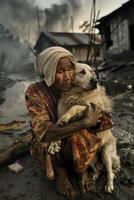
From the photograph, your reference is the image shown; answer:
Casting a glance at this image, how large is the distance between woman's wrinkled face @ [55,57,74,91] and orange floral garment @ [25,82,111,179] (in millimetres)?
272

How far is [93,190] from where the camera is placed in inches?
127

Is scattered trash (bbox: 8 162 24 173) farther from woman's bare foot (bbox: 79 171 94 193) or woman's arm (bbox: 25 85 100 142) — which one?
woman's arm (bbox: 25 85 100 142)

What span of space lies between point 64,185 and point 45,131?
0.75 meters

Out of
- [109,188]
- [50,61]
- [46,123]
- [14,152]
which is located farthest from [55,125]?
[14,152]

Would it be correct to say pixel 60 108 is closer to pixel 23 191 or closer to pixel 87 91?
pixel 87 91

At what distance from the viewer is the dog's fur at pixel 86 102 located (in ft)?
9.48

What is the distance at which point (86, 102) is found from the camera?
9.70 ft

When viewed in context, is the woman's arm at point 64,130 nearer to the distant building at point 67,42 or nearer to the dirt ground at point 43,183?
the dirt ground at point 43,183

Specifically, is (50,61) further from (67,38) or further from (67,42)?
(67,38)

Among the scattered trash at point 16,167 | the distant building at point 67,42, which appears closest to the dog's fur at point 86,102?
the scattered trash at point 16,167

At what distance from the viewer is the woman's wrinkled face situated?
9.39 feet

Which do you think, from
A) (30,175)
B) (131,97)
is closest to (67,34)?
(131,97)

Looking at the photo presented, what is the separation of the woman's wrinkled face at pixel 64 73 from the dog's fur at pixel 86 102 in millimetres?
61

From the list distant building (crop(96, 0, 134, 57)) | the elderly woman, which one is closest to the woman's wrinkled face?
the elderly woman
